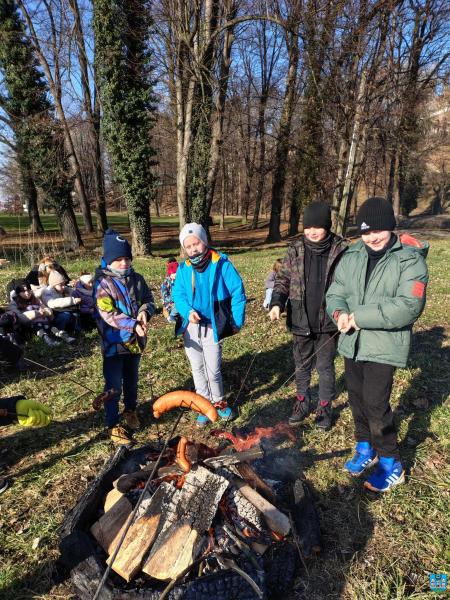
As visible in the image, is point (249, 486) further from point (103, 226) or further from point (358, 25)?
point (103, 226)

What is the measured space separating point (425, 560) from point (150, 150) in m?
15.8

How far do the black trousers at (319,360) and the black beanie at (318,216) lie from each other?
3.52ft

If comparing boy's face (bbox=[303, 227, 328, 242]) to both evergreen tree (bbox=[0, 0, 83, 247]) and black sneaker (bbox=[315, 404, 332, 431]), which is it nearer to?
black sneaker (bbox=[315, 404, 332, 431])

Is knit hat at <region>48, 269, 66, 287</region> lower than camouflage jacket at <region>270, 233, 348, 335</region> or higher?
lower

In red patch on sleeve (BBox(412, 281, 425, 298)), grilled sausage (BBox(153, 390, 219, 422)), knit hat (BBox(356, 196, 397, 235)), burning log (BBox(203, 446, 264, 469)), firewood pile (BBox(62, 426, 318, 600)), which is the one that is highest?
knit hat (BBox(356, 196, 397, 235))

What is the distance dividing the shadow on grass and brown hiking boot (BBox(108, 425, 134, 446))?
2.61 meters

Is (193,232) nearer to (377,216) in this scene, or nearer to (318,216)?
(318,216)

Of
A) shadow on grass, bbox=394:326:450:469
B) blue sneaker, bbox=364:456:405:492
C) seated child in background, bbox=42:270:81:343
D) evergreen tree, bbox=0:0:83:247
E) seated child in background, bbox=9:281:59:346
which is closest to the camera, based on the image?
blue sneaker, bbox=364:456:405:492

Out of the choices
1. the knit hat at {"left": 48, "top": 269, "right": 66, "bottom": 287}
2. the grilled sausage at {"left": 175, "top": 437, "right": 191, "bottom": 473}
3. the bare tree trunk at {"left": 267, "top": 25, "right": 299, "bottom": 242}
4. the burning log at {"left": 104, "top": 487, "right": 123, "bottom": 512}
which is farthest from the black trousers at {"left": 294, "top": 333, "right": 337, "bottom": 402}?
the bare tree trunk at {"left": 267, "top": 25, "right": 299, "bottom": 242}

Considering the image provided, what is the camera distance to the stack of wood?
2244 millimetres

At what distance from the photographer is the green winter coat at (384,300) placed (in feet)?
8.65

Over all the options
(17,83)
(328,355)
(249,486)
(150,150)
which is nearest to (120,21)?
(150,150)

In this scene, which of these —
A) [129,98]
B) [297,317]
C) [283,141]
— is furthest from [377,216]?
[283,141]

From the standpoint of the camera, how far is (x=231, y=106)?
15.5 metres
